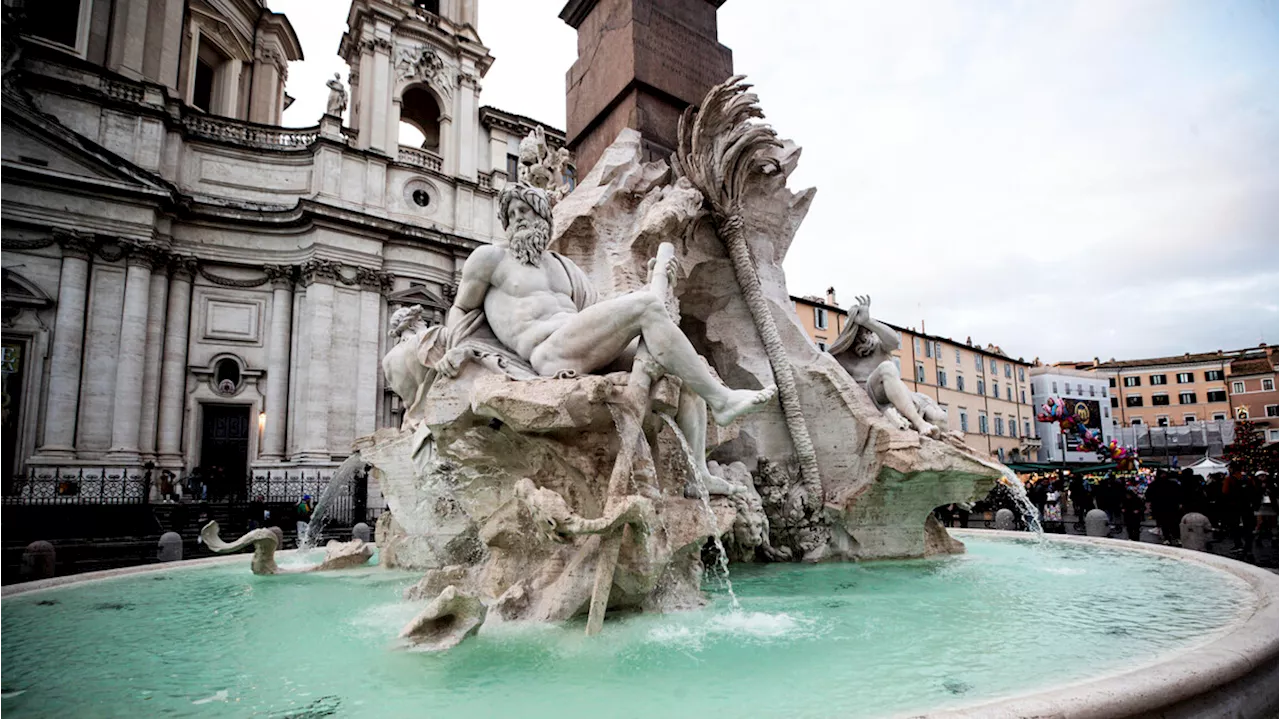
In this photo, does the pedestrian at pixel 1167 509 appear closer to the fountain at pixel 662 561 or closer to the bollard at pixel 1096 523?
the bollard at pixel 1096 523

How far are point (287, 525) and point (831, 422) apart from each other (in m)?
15.8

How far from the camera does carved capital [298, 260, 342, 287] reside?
81.2 ft

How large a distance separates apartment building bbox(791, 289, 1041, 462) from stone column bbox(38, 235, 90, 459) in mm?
27891

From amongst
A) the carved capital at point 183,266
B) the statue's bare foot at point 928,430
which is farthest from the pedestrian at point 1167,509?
the carved capital at point 183,266

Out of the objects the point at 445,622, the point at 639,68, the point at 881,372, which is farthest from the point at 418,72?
the point at 445,622

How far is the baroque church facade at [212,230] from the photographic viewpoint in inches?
820

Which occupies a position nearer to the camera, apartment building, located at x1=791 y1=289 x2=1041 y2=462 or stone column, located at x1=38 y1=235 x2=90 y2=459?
stone column, located at x1=38 y1=235 x2=90 y2=459

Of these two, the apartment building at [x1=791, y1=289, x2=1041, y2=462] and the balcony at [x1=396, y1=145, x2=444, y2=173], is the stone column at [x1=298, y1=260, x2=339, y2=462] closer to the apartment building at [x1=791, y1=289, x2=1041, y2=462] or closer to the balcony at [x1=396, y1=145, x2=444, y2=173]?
the balcony at [x1=396, y1=145, x2=444, y2=173]

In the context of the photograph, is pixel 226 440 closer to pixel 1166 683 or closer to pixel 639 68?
pixel 639 68

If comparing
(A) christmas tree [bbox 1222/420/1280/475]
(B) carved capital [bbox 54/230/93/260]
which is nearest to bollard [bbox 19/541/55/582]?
(B) carved capital [bbox 54/230/93/260]

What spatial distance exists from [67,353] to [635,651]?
24.3 meters

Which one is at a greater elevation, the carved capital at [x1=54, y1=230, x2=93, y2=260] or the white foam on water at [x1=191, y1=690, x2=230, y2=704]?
the carved capital at [x1=54, y1=230, x2=93, y2=260]

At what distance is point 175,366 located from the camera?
23.4m

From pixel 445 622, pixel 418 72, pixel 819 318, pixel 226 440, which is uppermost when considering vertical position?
pixel 418 72
